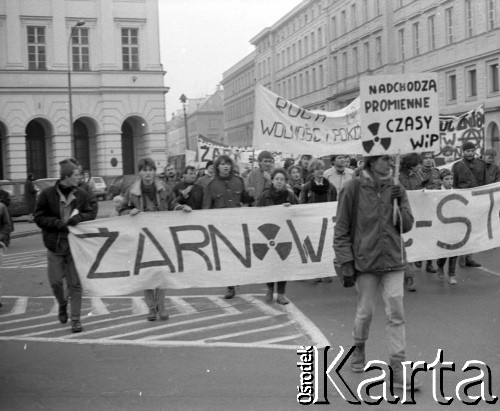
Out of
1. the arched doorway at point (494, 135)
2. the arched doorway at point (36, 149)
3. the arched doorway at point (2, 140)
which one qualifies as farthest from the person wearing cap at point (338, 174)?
the arched doorway at point (36, 149)

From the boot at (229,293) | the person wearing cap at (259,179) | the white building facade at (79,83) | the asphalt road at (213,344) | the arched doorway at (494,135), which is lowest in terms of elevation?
the asphalt road at (213,344)

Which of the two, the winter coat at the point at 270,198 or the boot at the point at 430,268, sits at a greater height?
the winter coat at the point at 270,198

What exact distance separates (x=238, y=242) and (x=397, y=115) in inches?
152

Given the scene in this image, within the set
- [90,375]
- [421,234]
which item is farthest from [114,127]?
[90,375]

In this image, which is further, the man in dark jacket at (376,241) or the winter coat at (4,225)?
the winter coat at (4,225)

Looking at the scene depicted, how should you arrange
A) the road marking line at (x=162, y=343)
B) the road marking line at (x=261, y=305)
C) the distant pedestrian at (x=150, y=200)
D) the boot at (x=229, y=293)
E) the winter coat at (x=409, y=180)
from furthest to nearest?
the winter coat at (x=409, y=180)
the boot at (x=229, y=293)
the road marking line at (x=261, y=305)
the distant pedestrian at (x=150, y=200)
the road marking line at (x=162, y=343)

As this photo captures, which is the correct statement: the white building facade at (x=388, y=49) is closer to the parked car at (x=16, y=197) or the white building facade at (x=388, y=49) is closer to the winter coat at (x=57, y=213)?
the parked car at (x=16, y=197)

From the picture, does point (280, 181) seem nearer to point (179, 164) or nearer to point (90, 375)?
point (90, 375)

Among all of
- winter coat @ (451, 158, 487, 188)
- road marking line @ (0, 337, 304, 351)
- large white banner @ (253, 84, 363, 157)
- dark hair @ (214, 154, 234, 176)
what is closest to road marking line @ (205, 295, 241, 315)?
dark hair @ (214, 154, 234, 176)

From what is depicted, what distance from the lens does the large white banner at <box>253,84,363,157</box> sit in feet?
47.9

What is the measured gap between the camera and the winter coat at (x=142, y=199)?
379 inches

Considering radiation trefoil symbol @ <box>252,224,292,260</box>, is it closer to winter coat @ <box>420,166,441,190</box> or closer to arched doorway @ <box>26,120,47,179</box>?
winter coat @ <box>420,166,441,190</box>

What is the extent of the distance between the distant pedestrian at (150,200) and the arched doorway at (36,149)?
4382 centimetres

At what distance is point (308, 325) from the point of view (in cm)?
866
